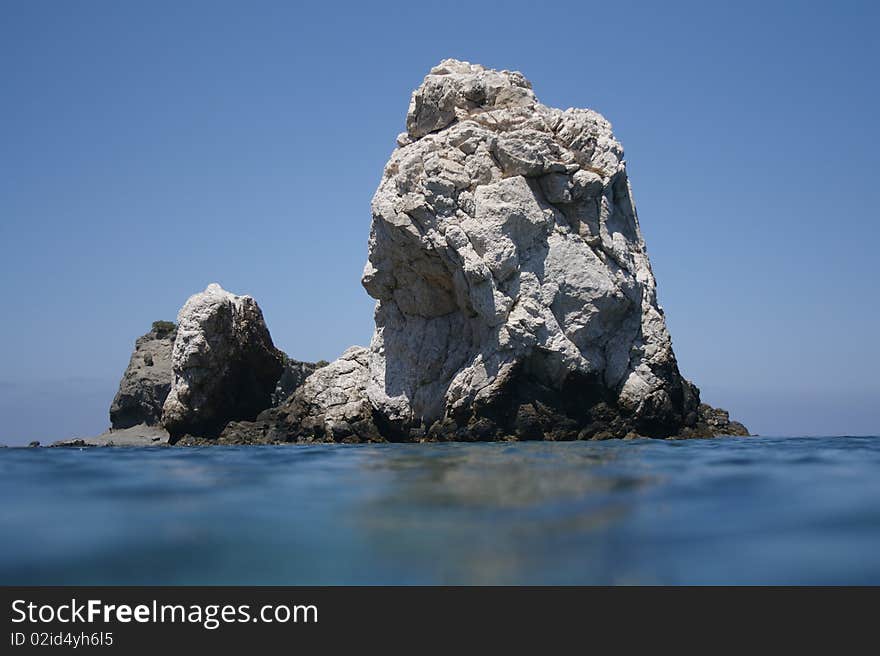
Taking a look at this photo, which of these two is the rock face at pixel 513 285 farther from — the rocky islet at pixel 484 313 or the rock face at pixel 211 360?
the rock face at pixel 211 360

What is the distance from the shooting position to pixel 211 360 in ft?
120

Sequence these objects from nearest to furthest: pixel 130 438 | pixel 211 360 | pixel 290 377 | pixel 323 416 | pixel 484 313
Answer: pixel 484 313 → pixel 323 416 → pixel 211 360 → pixel 130 438 → pixel 290 377

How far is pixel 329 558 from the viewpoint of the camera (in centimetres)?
618

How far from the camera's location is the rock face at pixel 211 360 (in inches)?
1428

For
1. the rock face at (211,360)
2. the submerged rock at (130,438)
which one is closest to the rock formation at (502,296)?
the rock face at (211,360)

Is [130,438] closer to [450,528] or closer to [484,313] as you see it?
[484,313]

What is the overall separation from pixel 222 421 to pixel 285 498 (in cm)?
2927

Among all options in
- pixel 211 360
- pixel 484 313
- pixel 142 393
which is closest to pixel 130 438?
pixel 142 393

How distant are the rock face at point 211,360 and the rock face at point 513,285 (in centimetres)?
668

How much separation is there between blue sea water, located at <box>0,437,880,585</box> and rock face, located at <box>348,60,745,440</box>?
1776 cm

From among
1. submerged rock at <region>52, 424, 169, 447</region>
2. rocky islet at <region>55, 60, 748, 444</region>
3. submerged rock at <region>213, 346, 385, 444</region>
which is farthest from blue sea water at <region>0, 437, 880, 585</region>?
submerged rock at <region>52, 424, 169, 447</region>

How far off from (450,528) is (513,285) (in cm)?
2454
